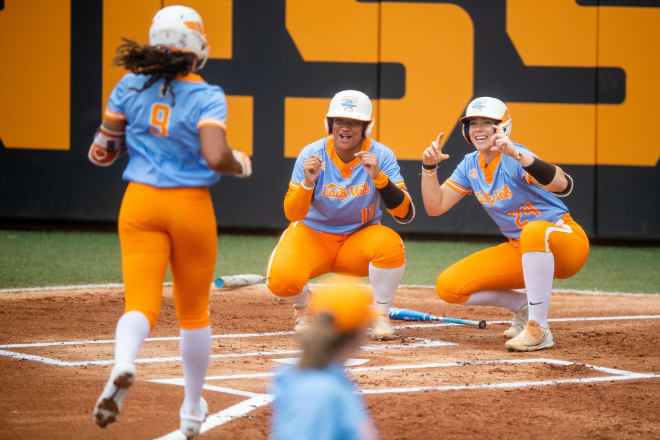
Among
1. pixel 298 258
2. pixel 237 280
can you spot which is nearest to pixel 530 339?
pixel 298 258

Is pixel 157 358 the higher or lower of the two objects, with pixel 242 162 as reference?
lower

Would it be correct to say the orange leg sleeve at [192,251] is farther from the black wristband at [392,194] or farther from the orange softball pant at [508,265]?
the orange softball pant at [508,265]

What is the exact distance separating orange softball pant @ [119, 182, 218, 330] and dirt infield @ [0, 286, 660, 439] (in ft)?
2.24

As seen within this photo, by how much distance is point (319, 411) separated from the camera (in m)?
2.32

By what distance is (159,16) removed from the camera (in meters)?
4.28

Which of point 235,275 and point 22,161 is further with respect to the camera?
point 22,161

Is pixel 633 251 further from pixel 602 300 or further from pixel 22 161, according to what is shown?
pixel 22 161

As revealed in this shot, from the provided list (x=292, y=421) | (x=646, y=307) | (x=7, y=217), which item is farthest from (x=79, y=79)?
(x=292, y=421)

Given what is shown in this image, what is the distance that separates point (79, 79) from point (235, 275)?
4722 millimetres

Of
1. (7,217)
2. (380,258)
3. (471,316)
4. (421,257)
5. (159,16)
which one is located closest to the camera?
(159,16)

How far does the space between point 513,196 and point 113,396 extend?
3.73 metres

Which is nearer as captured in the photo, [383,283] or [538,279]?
[538,279]

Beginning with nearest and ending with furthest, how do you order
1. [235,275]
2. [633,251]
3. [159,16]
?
[159,16] → [235,275] → [633,251]

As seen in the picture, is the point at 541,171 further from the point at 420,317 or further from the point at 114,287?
the point at 114,287
